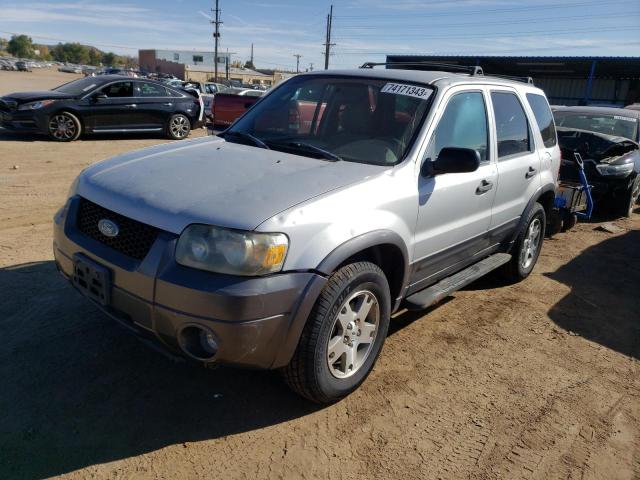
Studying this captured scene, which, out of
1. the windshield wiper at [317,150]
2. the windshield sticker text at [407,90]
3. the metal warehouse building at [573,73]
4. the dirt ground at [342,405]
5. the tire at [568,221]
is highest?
the metal warehouse building at [573,73]

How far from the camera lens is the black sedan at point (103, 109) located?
11.3 metres

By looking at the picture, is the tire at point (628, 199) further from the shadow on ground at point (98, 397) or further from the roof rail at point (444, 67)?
the shadow on ground at point (98, 397)

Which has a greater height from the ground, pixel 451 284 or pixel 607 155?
pixel 607 155

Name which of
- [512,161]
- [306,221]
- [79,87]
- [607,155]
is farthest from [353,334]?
[79,87]

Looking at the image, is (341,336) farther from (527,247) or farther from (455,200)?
(527,247)

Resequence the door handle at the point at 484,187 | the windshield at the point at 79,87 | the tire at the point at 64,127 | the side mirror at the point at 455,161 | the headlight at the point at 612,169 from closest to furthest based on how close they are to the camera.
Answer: the side mirror at the point at 455,161 → the door handle at the point at 484,187 → the headlight at the point at 612,169 → the tire at the point at 64,127 → the windshield at the point at 79,87

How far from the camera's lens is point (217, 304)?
2.40 meters

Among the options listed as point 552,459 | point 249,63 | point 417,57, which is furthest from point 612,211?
point 249,63

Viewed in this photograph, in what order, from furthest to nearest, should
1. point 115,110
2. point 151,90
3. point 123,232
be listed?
point 151,90 < point 115,110 < point 123,232

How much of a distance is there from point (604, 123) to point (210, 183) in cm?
870

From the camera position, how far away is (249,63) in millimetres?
142125

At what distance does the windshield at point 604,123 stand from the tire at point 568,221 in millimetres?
2402

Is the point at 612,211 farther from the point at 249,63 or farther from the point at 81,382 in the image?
the point at 249,63

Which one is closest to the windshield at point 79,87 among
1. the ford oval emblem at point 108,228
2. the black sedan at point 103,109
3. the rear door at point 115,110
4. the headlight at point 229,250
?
the black sedan at point 103,109
